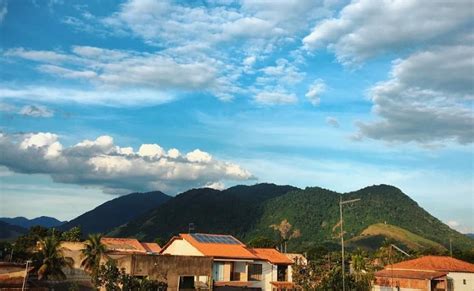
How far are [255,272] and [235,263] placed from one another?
4671 millimetres

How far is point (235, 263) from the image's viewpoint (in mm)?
50719

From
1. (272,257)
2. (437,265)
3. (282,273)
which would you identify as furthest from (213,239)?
(437,265)

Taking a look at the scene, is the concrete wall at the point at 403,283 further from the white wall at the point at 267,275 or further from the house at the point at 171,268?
the house at the point at 171,268

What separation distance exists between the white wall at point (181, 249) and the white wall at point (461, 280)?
1257 inches

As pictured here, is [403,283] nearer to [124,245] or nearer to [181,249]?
[181,249]

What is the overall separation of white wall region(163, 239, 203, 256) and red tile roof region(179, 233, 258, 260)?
54cm

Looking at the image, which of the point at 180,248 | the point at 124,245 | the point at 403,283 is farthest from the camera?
the point at 124,245

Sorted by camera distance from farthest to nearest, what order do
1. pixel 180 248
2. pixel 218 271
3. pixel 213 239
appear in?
1. pixel 213 239
2. pixel 180 248
3. pixel 218 271

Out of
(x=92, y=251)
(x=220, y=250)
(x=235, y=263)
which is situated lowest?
(x=235, y=263)

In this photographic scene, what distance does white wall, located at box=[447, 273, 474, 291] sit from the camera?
187 feet

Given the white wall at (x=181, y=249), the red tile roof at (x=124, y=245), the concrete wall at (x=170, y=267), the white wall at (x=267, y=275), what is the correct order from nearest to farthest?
the concrete wall at (x=170, y=267), the white wall at (x=181, y=249), the white wall at (x=267, y=275), the red tile roof at (x=124, y=245)

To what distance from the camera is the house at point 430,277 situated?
54.7 meters

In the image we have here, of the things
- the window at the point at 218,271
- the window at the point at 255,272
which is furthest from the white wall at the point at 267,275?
the window at the point at 218,271

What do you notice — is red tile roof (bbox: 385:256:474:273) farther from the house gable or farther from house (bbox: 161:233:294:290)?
the house gable
